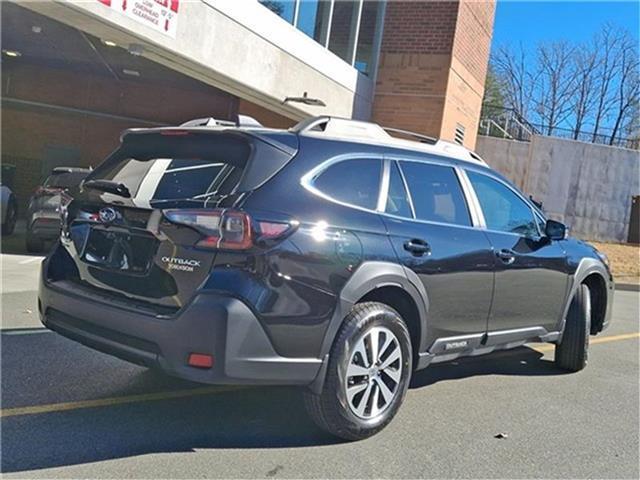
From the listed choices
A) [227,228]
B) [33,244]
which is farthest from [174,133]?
[33,244]

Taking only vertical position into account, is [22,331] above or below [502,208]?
below

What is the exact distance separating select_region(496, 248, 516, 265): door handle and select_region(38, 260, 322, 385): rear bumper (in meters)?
1.92

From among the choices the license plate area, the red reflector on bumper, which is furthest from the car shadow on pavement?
the license plate area

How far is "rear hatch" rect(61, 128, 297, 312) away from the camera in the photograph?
3281 millimetres

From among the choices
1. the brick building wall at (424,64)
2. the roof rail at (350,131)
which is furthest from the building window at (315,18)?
the roof rail at (350,131)

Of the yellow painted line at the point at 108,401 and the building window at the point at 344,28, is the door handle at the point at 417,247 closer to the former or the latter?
the yellow painted line at the point at 108,401

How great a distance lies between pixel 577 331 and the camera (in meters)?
5.75

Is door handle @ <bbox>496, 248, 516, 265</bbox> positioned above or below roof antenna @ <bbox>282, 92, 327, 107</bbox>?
below

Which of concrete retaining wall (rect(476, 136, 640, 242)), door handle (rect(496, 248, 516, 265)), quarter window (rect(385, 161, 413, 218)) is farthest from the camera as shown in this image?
concrete retaining wall (rect(476, 136, 640, 242))

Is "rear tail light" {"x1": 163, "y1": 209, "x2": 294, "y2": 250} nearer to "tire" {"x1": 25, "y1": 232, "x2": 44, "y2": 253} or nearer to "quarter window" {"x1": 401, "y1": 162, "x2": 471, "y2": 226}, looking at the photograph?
"quarter window" {"x1": 401, "y1": 162, "x2": 471, "y2": 226}

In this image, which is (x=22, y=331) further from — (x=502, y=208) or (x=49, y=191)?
(x=49, y=191)

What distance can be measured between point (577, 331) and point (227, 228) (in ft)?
12.8

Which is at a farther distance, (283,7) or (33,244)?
(283,7)

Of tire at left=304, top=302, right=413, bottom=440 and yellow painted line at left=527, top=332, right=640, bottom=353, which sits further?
yellow painted line at left=527, top=332, right=640, bottom=353
